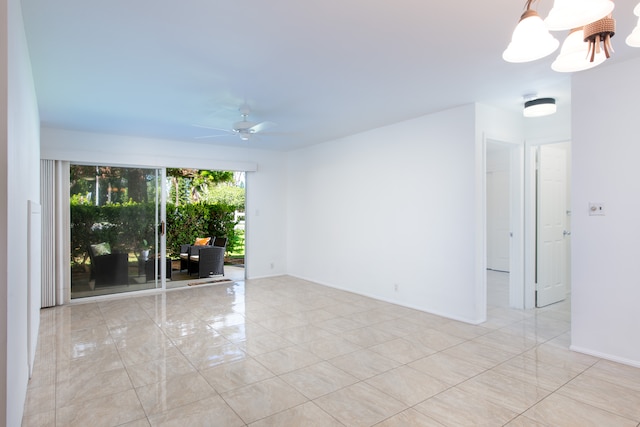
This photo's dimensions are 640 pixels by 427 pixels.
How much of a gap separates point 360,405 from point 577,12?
7.64ft

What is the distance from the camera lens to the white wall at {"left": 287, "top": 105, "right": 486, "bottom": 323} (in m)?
4.06

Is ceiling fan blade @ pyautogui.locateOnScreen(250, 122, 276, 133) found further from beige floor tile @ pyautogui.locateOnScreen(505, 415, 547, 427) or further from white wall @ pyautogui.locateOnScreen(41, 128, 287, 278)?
beige floor tile @ pyautogui.locateOnScreen(505, 415, 547, 427)

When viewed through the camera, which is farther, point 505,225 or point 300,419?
point 505,225

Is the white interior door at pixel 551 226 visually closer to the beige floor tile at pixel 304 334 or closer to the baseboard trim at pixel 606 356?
the baseboard trim at pixel 606 356

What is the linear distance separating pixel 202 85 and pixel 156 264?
3.58m

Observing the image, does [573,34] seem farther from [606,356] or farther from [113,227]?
[113,227]

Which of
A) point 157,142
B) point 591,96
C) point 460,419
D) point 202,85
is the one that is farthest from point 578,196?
point 157,142

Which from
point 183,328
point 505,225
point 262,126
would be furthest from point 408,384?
point 505,225

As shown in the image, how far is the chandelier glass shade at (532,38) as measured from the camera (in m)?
1.30

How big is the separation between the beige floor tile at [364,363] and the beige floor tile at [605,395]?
48.7 inches

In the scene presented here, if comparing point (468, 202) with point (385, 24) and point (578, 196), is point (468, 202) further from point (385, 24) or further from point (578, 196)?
point (385, 24)

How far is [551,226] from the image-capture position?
15.3 ft

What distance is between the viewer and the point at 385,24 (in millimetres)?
2256

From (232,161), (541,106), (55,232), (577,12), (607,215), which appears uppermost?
(541,106)
